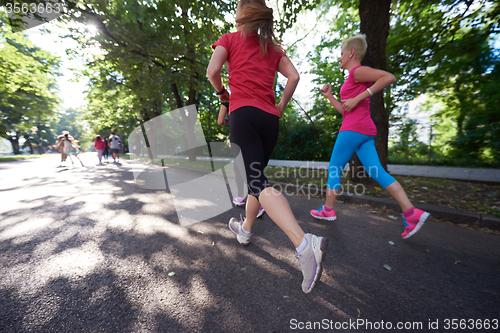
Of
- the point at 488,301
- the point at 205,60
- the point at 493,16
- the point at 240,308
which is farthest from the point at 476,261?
the point at 205,60

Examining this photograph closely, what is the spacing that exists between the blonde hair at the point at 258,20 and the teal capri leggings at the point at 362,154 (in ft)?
4.70

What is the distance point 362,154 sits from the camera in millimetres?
2441

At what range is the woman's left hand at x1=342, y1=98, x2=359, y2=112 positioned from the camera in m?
2.32

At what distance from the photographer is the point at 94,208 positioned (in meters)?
3.53

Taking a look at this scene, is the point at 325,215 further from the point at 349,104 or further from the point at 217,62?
the point at 217,62

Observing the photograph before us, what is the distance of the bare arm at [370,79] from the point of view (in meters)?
2.15

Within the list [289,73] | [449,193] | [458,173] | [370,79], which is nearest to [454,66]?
[458,173]

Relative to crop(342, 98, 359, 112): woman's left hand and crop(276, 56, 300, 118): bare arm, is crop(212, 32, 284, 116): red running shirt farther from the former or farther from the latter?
crop(342, 98, 359, 112): woman's left hand

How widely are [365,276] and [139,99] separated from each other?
1453 centimetres

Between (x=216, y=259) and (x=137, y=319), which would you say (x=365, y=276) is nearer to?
(x=216, y=259)

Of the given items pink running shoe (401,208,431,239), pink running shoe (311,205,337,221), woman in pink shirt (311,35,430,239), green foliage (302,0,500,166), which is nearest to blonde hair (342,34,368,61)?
woman in pink shirt (311,35,430,239)

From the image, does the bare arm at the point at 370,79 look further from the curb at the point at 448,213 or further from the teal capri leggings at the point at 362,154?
the curb at the point at 448,213

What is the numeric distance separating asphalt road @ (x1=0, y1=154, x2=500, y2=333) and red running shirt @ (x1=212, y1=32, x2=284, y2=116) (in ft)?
4.63

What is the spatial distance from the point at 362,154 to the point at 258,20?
5.94ft
